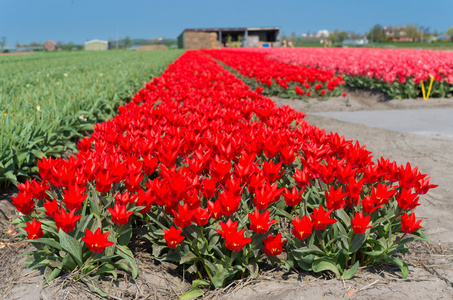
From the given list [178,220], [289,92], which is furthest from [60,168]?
[289,92]

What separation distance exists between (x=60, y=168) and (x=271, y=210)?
128 cm

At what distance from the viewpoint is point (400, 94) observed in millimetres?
10484

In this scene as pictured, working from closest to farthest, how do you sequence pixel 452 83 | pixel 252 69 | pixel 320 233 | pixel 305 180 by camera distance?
pixel 320 233, pixel 305 180, pixel 452 83, pixel 252 69

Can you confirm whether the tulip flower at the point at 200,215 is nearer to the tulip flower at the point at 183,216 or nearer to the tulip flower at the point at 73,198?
the tulip flower at the point at 183,216

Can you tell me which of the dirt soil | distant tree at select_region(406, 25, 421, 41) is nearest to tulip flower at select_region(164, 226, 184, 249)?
the dirt soil

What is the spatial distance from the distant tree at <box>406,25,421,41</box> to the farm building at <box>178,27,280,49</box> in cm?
9030

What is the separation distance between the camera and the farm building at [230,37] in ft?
202

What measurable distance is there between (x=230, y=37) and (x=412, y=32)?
108m

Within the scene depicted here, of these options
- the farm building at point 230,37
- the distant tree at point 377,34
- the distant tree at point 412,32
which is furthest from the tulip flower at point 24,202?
the distant tree at point 412,32

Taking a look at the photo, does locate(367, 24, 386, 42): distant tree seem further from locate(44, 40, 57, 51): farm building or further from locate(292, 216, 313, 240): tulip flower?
locate(292, 216, 313, 240): tulip flower

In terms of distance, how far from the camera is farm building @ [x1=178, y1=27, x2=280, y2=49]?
6166 centimetres

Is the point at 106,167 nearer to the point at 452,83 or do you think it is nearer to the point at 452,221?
the point at 452,221

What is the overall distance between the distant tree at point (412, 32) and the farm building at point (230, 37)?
296 ft

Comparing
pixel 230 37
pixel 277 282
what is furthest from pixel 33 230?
pixel 230 37
